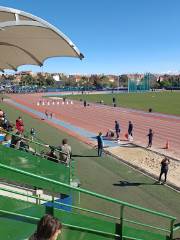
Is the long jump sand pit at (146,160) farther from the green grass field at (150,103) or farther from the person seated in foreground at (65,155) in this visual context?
the green grass field at (150,103)

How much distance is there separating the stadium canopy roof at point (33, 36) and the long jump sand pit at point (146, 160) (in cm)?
736

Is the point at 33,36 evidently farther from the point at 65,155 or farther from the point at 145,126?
the point at 145,126

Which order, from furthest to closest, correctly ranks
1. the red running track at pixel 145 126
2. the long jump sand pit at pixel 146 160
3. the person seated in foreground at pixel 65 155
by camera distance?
the red running track at pixel 145 126 → the long jump sand pit at pixel 146 160 → the person seated in foreground at pixel 65 155

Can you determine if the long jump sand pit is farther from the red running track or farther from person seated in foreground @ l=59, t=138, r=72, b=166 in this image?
person seated in foreground @ l=59, t=138, r=72, b=166

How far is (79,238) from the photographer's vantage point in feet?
20.3

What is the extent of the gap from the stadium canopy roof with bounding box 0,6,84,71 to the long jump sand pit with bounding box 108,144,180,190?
736 centimetres

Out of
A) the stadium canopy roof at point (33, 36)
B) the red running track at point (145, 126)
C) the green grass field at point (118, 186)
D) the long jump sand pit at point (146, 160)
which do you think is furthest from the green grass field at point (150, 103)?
the stadium canopy roof at point (33, 36)

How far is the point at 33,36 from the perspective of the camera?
12.2 metres

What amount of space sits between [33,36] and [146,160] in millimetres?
11249

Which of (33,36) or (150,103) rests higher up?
(33,36)

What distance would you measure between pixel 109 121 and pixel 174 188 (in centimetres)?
2602

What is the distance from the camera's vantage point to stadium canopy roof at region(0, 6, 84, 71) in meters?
9.82

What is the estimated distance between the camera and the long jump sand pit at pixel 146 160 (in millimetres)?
17266

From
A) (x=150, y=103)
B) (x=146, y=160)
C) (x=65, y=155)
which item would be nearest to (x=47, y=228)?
(x=65, y=155)
